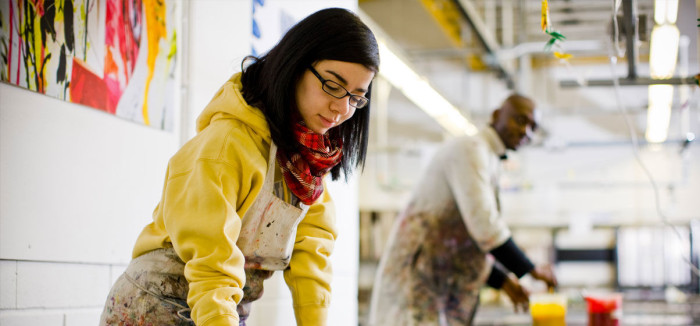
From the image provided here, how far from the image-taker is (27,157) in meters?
1.46

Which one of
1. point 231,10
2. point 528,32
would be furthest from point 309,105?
point 528,32

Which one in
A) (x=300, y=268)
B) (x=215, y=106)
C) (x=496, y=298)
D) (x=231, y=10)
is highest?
(x=231, y=10)

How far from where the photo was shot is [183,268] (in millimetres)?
1270

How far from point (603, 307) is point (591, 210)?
10244 mm

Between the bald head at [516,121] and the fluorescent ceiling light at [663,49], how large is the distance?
2.02 ft

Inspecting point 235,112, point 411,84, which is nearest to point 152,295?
point 235,112

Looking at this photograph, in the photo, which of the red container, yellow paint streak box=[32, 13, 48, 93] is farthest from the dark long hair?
the red container

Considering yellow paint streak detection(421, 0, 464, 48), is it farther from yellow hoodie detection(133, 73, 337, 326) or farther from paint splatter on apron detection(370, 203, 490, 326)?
A: yellow hoodie detection(133, 73, 337, 326)

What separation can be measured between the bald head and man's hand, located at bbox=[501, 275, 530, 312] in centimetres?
54

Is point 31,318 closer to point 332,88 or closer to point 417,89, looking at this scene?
point 332,88

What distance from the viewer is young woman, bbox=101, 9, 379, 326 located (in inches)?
45.0

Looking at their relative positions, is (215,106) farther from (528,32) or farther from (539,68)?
(539,68)

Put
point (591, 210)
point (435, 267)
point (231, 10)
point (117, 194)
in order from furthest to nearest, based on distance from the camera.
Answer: point (591, 210)
point (435, 267)
point (231, 10)
point (117, 194)

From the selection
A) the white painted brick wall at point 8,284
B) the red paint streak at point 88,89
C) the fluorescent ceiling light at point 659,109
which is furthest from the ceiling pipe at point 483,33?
the white painted brick wall at point 8,284
